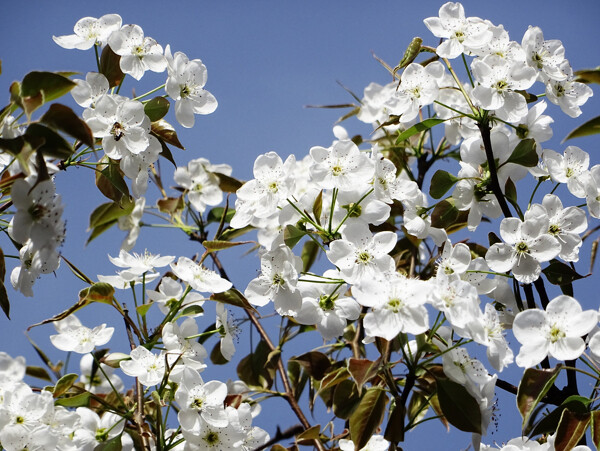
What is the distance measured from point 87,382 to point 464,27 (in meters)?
1.83

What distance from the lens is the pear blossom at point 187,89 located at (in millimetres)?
1783

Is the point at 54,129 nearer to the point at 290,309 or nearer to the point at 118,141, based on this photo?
the point at 118,141

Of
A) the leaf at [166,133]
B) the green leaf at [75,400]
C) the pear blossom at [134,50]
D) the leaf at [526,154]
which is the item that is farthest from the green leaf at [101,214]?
the leaf at [526,154]

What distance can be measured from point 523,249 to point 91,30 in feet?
4.28

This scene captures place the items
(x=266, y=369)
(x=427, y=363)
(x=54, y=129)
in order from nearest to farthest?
(x=54, y=129) < (x=427, y=363) < (x=266, y=369)

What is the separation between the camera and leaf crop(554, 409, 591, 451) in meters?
1.43

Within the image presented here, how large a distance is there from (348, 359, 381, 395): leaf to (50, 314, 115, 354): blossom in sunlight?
77 centimetres

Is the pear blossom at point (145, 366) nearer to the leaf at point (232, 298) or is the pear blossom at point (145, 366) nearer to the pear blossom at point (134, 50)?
the leaf at point (232, 298)

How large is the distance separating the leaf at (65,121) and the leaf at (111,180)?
0.28m

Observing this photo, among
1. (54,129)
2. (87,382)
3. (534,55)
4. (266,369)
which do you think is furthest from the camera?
(87,382)

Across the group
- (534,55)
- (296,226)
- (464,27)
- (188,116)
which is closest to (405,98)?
(464,27)

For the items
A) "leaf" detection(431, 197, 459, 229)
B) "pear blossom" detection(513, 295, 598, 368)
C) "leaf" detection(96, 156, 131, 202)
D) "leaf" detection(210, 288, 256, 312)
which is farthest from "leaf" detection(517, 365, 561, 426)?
"leaf" detection(96, 156, 131, 202)

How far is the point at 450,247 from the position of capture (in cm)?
167

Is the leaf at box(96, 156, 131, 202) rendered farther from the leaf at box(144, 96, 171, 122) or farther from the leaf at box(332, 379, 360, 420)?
the leaf at box(332, 379, 360, 420)
